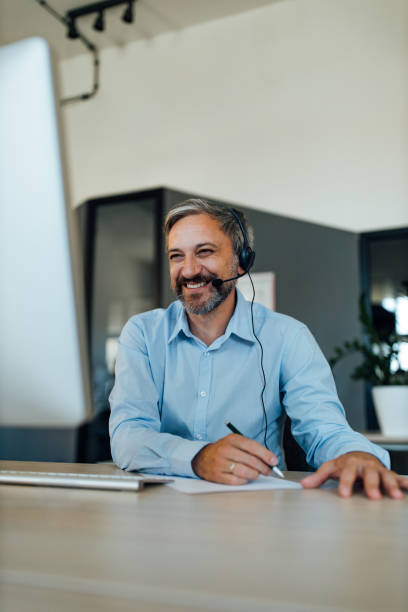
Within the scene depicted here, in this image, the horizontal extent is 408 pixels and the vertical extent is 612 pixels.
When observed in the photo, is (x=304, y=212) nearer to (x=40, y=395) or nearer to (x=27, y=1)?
(x=27, y=1)

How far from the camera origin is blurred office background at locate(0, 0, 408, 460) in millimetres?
3281

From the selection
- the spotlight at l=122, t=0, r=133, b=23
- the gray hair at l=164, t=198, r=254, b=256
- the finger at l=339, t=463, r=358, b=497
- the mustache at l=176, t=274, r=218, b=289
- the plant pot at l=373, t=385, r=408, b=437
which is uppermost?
the spotlight at l=122, t=0, r=133, b=23

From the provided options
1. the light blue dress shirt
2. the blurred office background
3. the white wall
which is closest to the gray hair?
the light blue dress shirt

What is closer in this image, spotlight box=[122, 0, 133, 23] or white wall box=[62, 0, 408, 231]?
white wall box=[62, 0, 408, 231]

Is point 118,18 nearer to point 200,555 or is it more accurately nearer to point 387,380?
point 387,380

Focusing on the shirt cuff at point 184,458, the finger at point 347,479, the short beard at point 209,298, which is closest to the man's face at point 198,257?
the short beard at point 209,298

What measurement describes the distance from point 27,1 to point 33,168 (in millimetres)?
4385

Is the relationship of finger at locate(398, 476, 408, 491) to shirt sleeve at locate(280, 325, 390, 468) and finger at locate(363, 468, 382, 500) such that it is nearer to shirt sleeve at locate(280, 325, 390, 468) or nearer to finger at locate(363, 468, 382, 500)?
finger at locate(363, 468, 382, 500)

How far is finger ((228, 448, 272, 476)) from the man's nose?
2.66 ft

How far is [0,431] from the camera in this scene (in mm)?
3512

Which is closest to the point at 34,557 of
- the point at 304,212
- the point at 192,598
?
the point at 192,598

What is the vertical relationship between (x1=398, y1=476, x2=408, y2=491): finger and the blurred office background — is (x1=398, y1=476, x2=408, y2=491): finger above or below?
below

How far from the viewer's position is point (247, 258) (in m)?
1.63

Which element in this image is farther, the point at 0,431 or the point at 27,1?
the point at 27,1
